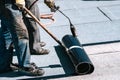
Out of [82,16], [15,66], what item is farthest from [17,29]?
[82,16]

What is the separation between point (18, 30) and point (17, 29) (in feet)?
0.07

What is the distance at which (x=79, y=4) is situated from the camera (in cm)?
923

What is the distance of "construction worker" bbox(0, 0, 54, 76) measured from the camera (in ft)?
18.3

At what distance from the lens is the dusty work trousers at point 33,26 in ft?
20.8

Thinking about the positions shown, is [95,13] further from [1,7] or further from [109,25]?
[1,7]

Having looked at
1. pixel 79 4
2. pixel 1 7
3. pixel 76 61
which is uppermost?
pixel 1 7

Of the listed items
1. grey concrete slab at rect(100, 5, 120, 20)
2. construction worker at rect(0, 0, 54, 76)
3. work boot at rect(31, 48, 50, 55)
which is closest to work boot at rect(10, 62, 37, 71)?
construction worker at rect(0, 0, 54, 76)

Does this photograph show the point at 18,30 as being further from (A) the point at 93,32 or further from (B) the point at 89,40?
(A) the point at 93,32

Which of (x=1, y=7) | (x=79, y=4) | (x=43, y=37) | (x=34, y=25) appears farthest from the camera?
(x=79, y=4)

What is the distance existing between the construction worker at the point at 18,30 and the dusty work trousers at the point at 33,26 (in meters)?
0.55

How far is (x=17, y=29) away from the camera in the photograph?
5613 mm

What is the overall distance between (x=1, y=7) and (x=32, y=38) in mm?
1139

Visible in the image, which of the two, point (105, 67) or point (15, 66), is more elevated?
point (15, 66)

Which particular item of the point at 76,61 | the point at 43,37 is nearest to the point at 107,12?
the point at 43,37
